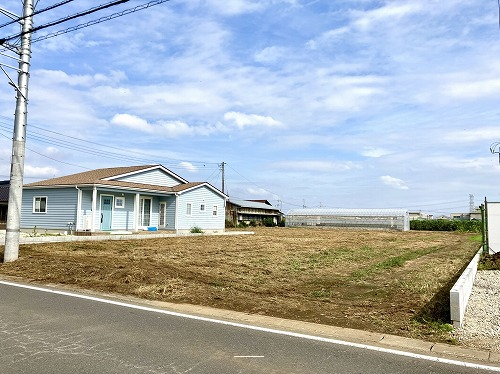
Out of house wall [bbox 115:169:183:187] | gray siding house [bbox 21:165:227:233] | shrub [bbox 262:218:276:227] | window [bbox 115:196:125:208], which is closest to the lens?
gray siding house [bbox 21:165:227:233]

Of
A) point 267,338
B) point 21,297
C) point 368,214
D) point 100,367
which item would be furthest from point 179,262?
point 368,214

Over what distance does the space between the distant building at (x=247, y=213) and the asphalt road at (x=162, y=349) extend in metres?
41.6

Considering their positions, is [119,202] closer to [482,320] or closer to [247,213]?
[482,320]

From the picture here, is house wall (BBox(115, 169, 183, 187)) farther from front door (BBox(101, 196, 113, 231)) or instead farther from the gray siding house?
front door (BBox(101, 196, 113, 231))

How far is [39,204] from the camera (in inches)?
985

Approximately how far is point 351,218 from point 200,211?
2690cm

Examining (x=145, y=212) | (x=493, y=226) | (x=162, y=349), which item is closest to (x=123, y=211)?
(x=145, y=212)

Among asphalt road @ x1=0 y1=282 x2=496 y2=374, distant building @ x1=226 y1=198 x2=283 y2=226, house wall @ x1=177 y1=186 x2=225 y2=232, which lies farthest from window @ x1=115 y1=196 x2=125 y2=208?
distant building @ x1=226 y1=198 x2=283 y2=226

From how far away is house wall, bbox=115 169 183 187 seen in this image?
26.5 m

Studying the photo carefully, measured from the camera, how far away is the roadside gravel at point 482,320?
5.24m

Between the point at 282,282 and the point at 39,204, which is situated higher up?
the point at 39,204

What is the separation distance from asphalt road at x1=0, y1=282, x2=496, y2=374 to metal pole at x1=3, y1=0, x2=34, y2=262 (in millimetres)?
5867

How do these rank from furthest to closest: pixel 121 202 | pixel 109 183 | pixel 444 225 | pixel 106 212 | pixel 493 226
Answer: pixel 444 225 → pixel 121 202 → pixel 106 212 → pixel 109 183 → pixel 493 226

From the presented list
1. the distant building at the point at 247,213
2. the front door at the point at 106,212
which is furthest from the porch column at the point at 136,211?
the distant building at the point at 247,213
